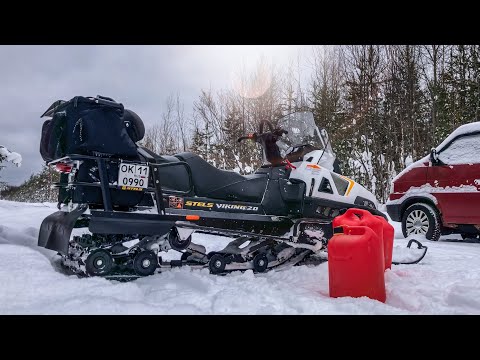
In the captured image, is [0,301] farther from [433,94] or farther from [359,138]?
[433,94]

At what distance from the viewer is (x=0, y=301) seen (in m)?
2.62

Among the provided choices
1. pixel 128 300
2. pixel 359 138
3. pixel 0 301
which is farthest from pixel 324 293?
pixel 359 138

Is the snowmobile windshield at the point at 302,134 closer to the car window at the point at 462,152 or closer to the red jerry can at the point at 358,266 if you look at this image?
the red jerry can at the point at 358,266

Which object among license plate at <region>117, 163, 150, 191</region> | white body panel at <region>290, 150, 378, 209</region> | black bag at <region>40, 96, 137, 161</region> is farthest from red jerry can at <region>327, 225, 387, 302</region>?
black bag at <region>40, 96, 137, 161</region>

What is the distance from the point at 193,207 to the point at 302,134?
7.06ft

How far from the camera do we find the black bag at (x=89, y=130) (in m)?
3.43

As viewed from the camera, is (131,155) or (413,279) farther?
(413,279)

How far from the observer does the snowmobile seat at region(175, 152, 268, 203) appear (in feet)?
13.4

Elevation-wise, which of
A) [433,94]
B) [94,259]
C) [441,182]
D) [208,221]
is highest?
[433,94]

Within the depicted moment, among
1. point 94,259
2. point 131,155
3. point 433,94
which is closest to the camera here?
point 94,259

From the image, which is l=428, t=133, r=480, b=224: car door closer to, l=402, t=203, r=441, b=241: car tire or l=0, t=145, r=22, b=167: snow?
l=402, t=203, r=441, b=241: car tire

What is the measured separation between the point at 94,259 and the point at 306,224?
243 cm

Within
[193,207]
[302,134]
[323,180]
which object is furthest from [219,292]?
[302,134]

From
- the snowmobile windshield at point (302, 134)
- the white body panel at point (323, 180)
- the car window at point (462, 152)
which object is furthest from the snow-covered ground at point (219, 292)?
the car window at point (462, 152)
